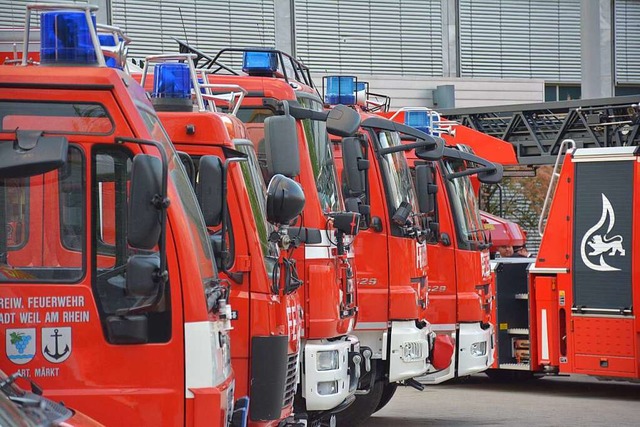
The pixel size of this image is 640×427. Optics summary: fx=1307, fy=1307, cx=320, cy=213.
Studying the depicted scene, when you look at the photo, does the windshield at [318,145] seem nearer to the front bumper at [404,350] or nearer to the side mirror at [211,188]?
the front bumper at [404,350]

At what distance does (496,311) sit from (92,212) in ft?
35.8

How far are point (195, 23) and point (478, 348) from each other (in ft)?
51.3

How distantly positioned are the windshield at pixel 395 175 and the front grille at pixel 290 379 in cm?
379

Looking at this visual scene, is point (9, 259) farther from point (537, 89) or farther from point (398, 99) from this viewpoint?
point (537, 89)

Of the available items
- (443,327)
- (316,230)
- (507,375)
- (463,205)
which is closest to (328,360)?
(316,230)

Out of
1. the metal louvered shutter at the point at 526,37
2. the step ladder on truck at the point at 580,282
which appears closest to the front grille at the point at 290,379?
the step ladder on truck at the point at 580,282

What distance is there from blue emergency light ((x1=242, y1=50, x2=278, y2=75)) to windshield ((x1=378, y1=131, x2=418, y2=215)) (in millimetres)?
2334

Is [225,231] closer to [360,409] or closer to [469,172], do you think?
[360,409]

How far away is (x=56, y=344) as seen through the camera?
19.0ft

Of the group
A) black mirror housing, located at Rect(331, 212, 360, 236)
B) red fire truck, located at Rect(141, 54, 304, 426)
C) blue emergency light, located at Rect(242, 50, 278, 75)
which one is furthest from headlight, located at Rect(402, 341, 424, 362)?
red fire truck, located at Rect(141, 54, 304, 426)

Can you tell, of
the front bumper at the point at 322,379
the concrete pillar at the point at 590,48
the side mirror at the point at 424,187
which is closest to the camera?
the front bumper at the point at 322,379

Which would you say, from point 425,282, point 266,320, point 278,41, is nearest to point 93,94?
point 266,320

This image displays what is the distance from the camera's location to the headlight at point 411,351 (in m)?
11.6

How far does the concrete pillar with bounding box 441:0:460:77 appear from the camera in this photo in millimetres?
32656
